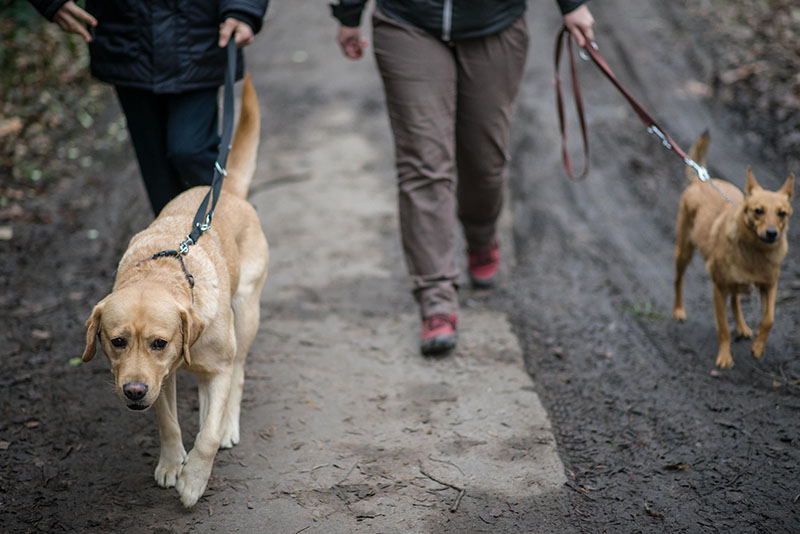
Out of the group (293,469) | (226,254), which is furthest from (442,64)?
(293,469)

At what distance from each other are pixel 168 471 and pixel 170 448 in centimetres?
10

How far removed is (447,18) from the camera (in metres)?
3.85

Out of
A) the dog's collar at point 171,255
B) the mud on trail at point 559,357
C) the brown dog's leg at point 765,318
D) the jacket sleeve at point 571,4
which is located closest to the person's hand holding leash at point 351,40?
the jacket sleeve at point 571,4

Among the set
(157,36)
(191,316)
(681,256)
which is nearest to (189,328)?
(191,316)

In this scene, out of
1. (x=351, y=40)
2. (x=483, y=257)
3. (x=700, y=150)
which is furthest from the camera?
(x=483, y=257)

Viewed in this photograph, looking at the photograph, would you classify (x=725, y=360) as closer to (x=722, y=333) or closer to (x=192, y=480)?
(x=722, y=333)

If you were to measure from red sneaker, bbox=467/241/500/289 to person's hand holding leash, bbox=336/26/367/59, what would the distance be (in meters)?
1.53

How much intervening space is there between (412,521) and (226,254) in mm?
1357

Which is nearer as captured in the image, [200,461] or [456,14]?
[200,461]

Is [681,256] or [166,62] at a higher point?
[166,62]

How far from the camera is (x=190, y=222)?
309 centimetres

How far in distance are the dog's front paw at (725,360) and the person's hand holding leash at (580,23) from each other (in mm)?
1829

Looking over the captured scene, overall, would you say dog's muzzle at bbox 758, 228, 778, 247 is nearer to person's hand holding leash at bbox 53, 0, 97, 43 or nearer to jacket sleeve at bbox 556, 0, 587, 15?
jacket sleeve at bbox 556, 0, 587, 15

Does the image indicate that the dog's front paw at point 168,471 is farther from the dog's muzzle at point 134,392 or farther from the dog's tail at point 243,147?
the dog's tail at point 243,147
